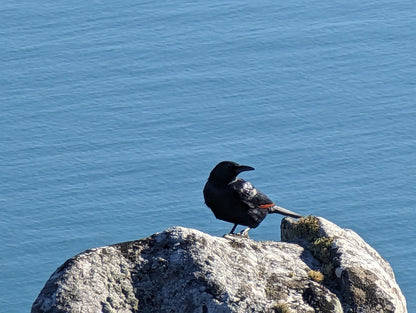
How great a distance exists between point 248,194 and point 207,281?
388 cm

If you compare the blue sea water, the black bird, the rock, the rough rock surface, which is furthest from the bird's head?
the blue sea water

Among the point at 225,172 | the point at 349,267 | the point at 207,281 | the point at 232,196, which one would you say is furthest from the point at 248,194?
the point at 207,281

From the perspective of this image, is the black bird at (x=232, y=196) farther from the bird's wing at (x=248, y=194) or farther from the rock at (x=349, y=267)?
the rock at (x=349, y=267)

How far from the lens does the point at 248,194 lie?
1534 cm

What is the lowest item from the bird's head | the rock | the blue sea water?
the blue sea water

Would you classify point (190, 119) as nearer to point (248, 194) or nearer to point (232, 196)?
point (248, 194)

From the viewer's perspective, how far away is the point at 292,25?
250 ft

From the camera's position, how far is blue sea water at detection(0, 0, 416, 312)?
2154 inches

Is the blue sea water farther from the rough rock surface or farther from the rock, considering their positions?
the rough rock surface

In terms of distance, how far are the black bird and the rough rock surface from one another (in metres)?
2.36

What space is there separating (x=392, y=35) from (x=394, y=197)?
69.4 feet

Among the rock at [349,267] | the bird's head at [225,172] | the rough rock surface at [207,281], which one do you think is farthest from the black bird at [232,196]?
the rough rock surface at [207,281]

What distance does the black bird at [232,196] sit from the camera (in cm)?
1504

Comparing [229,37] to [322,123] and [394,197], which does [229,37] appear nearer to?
[322,123]
